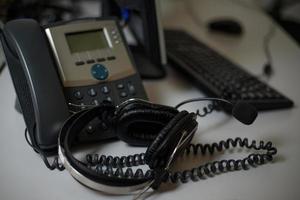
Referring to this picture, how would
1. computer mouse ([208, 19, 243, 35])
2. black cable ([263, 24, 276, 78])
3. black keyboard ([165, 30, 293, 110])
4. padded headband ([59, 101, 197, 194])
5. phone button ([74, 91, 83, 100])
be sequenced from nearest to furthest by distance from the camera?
padded headband ([59, 101, 197, 194]), phone button ([74, 91, 83, 100]), black keyboard ([165, 30, 293, 110]), black cable ([263, 24, 276, 78]), computer mouse ([208, 19, 243, 35])

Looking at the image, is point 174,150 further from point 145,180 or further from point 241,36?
point 241,36

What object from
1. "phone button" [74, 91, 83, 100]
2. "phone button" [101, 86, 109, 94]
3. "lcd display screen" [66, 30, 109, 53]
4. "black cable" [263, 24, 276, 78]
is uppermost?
"lcd display screen" [66, 30, 109, 53]

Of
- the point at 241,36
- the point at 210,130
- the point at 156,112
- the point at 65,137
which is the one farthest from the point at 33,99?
the point at 241,36

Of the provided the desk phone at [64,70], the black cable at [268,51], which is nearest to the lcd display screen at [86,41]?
the desk phone at [64,70]

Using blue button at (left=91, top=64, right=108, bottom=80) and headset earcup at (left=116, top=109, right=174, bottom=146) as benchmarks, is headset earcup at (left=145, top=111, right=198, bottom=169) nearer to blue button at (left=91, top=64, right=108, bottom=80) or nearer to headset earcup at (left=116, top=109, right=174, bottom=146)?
headset earcup at (left=116, top=109, right=174, bottom=146)

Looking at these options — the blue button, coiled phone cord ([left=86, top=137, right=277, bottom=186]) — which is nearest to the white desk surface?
coiled phone cord ([left=86, top=137, right=277, bottom=186])

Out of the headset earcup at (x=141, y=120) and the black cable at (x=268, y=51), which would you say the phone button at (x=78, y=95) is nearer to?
the headset earcup at (x=141, y=120)

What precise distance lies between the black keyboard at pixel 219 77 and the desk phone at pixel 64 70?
172mm

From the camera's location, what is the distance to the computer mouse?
977 millimetres

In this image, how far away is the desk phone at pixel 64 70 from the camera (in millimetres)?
457

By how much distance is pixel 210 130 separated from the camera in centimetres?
56

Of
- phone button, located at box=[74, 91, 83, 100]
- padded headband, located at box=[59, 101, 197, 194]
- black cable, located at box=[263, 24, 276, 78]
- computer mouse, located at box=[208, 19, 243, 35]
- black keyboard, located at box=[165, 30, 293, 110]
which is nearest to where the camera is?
padded headband, located at box=[59, 101, 197, 194]

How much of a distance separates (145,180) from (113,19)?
320 millimetres

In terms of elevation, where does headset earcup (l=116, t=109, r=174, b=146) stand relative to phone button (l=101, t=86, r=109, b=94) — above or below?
below
